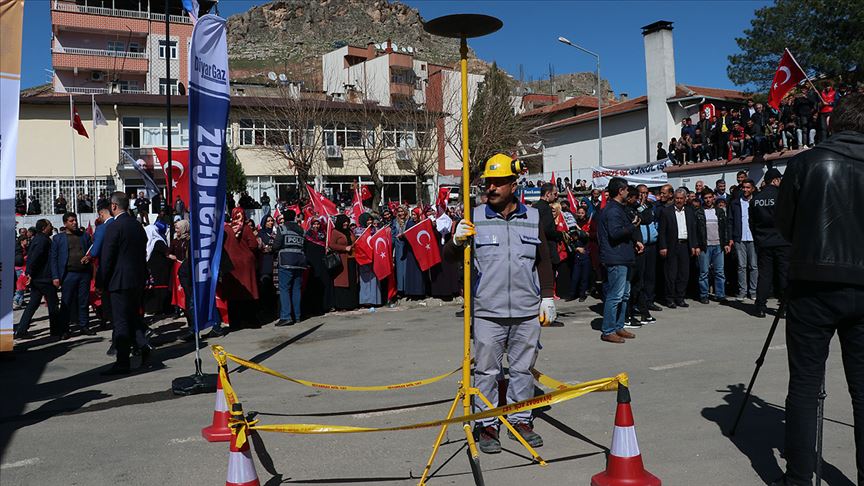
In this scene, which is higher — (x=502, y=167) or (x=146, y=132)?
(x=146, y=132)

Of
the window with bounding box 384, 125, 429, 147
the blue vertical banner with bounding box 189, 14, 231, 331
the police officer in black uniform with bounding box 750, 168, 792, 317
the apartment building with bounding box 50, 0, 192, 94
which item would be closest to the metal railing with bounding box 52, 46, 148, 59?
the apartment building with bounding box 50, 0, 192, 94

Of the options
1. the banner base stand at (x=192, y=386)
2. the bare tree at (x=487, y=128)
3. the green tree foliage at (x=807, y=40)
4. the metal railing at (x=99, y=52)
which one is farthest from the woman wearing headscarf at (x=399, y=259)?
the metal railing at (x=99, y=52)

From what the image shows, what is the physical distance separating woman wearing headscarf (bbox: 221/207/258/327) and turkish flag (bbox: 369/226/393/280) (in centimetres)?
239

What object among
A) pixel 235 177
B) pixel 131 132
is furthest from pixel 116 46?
pixel 235 177

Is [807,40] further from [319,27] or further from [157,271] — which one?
[319,27]

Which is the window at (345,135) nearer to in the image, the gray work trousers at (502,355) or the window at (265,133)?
the window at (265,133)

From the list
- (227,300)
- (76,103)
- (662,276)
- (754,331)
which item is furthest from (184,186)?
(76,103)

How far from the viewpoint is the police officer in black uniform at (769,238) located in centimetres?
1042

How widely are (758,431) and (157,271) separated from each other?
11200mm

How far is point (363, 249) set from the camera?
13531 millimetres

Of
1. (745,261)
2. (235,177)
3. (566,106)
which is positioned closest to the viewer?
(745,261)

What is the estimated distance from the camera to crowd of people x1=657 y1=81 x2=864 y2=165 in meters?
21.6

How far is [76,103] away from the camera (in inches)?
1706

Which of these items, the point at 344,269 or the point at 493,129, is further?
the point at 493,129
